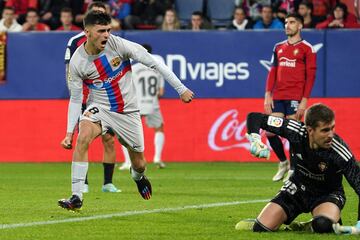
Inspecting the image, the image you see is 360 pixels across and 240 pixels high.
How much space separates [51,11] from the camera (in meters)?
22.8

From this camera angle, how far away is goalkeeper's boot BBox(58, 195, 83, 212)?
11.0m

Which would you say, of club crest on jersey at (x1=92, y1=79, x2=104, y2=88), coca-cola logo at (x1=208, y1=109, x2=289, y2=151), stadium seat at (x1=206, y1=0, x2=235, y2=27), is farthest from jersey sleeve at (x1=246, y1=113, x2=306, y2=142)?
stadium seat at (x1=206, y1=0, x2=235, y2=27)

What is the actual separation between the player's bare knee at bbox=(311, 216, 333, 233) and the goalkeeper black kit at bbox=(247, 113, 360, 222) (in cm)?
24

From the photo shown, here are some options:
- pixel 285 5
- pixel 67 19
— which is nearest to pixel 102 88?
pixel 67 19

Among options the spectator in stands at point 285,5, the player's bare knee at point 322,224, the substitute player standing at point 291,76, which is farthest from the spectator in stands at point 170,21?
the player's bare knee at point 322,224

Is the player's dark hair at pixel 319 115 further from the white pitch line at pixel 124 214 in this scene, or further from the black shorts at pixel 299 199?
the white pitch line at pixel 124 214

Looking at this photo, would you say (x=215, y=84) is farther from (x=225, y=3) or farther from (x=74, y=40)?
(x=74, y=40)

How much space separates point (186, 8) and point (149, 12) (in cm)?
84

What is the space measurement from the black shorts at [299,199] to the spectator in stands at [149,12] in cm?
1266

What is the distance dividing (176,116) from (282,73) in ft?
15.6

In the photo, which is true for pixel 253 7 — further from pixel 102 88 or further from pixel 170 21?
pixel 102 88

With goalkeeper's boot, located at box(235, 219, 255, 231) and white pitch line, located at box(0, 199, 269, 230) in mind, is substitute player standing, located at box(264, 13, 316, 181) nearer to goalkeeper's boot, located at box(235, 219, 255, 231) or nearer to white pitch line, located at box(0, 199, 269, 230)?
white pitch line, located at box(0, 199, 269, 230)

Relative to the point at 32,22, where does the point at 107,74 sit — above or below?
above

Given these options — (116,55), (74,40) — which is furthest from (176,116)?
(116,55)
